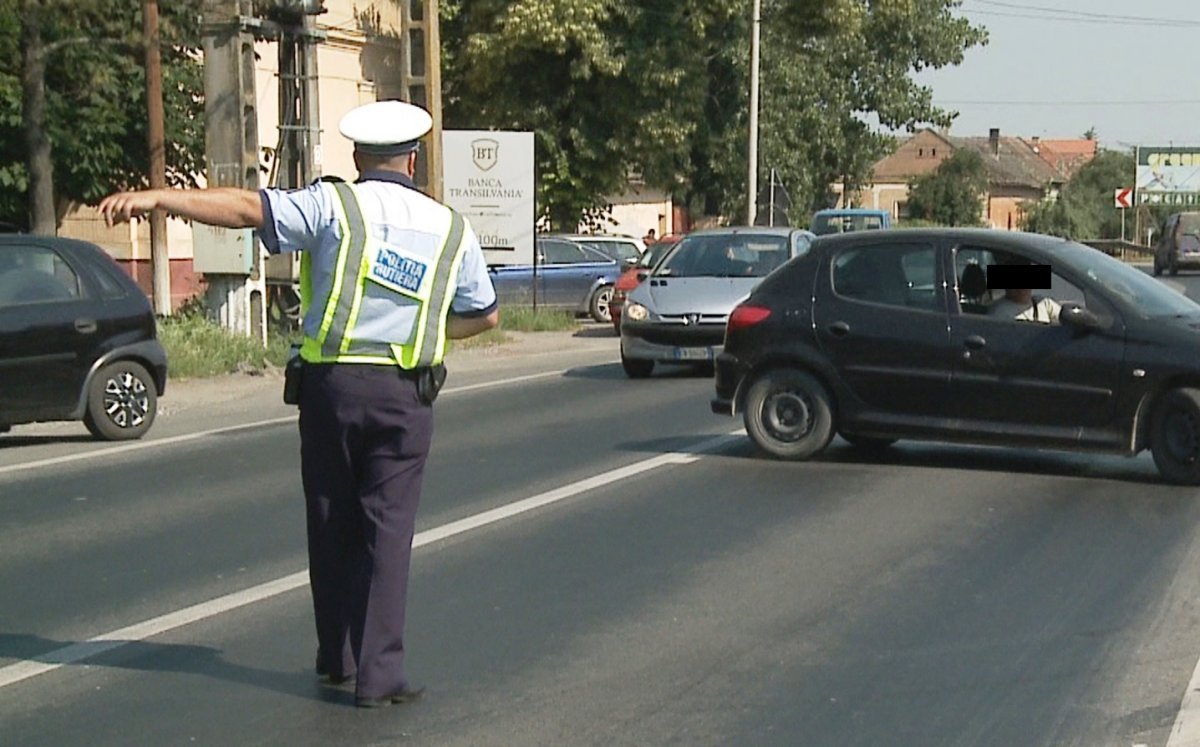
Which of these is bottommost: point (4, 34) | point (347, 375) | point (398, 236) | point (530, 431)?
point (530, 431)

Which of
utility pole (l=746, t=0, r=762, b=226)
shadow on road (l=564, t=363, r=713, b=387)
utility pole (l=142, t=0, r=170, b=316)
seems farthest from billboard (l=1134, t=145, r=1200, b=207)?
shadow on road (l=564, t=363, r=713, b=387)

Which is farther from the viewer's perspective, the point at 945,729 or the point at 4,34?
the point at 4,34

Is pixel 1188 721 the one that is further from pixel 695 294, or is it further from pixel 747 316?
pixel 695 294

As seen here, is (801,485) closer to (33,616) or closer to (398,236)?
(33,616)

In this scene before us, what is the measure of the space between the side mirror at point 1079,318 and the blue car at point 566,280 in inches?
763

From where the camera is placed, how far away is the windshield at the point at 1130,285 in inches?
439

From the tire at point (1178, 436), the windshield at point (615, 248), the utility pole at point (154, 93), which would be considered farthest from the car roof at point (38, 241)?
the windshield at point (615, 248)

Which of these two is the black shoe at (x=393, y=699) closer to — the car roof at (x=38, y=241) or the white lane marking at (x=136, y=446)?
the white lane marking at (x=136, y=446)

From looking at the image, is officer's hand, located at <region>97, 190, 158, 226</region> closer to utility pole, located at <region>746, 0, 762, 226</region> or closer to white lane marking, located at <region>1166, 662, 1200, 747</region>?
white lane marking, located at <region>1166, 662, 1200, 747</region>

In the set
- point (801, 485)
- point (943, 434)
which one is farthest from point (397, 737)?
point (943, 434)

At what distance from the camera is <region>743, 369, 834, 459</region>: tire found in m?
12.0

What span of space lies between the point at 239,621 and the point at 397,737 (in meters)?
1.91

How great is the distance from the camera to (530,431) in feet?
47.4

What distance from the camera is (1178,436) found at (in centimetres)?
1083
